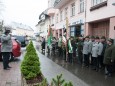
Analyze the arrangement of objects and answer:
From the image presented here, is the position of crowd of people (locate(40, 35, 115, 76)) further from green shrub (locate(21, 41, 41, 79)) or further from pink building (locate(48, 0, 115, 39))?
green shrub (locate(21, 41, 41, 79))

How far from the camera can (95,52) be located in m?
13.2

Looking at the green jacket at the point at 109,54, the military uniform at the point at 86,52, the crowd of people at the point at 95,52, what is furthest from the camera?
the military uniform at the point at 86,52

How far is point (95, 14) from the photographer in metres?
18.7

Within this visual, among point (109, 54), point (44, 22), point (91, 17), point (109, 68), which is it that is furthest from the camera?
point (44, 22)

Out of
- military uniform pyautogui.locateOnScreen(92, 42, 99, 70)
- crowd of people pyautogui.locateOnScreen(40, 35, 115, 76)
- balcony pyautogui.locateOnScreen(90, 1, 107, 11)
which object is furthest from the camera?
balcony pyautogui.locateOnScreen(90, 1, 107, 11)

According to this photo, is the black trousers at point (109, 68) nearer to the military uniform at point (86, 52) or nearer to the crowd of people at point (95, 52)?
the crowd of people at point (95, 52)

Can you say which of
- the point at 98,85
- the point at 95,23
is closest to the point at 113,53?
the point at 98,85

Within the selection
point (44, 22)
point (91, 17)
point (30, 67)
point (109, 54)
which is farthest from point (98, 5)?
point (44, 22)

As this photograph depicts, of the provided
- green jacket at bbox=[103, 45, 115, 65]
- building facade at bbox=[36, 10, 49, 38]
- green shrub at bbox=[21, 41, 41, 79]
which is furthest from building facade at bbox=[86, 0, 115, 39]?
building facade at bbox=[36, 10, 49, 38]

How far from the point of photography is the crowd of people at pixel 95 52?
442 inches

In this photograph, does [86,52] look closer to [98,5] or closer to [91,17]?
[98,5]

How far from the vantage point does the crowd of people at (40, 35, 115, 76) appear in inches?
442

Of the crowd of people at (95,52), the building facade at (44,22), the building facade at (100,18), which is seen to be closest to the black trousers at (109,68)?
the crowd of people at (95,52)

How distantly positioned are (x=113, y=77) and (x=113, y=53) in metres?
1.01
